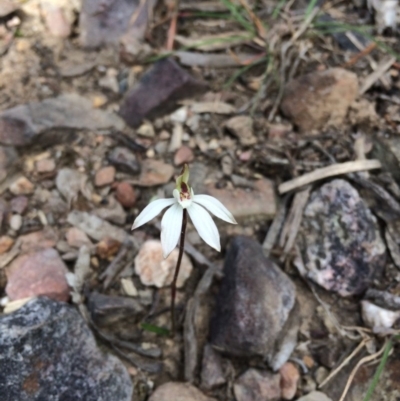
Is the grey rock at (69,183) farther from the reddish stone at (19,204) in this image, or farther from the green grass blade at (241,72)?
the green grass blade at (241,72)

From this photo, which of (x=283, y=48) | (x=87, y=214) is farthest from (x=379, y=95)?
(x=87, y=214)

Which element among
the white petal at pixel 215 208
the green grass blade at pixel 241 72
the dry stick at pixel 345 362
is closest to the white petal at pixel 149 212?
the white petal at pixel 215 208

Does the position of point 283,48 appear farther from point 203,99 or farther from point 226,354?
point 226,354

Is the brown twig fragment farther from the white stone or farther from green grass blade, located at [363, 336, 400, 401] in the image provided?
green grass blade, located at [363, 336, 400, 401]

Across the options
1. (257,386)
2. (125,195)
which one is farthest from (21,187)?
(257,386)

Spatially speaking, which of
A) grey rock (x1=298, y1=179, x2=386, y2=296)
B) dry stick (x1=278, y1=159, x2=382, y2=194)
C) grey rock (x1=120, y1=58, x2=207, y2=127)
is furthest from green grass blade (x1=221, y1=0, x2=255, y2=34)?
grey rock (x1=298, y1=179, x2=386, y2=296)
